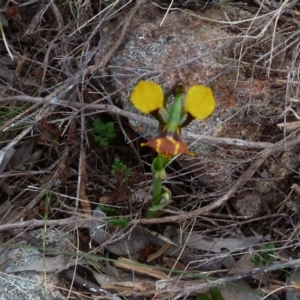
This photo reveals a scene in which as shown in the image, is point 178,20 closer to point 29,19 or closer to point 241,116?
point 241,116

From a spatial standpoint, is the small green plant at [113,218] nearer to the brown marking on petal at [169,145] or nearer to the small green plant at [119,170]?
the small green plant at [119,170]

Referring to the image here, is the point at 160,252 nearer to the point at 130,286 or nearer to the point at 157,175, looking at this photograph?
the point at 130,286

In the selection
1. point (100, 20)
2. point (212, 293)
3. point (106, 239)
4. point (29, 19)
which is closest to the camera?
point (212, 293)

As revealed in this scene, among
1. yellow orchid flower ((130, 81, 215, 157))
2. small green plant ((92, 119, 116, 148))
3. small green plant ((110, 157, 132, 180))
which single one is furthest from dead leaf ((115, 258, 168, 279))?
yellow orchid flower ((130, 81, 215, 157))

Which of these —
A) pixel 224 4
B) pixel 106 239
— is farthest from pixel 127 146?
pixel 224 4

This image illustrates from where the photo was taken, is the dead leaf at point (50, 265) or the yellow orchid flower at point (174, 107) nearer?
the yellow orchid flower at point (174, 107)

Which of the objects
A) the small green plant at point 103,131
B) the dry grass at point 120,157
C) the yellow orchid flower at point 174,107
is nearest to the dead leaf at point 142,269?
the dry grass at point 120,157
